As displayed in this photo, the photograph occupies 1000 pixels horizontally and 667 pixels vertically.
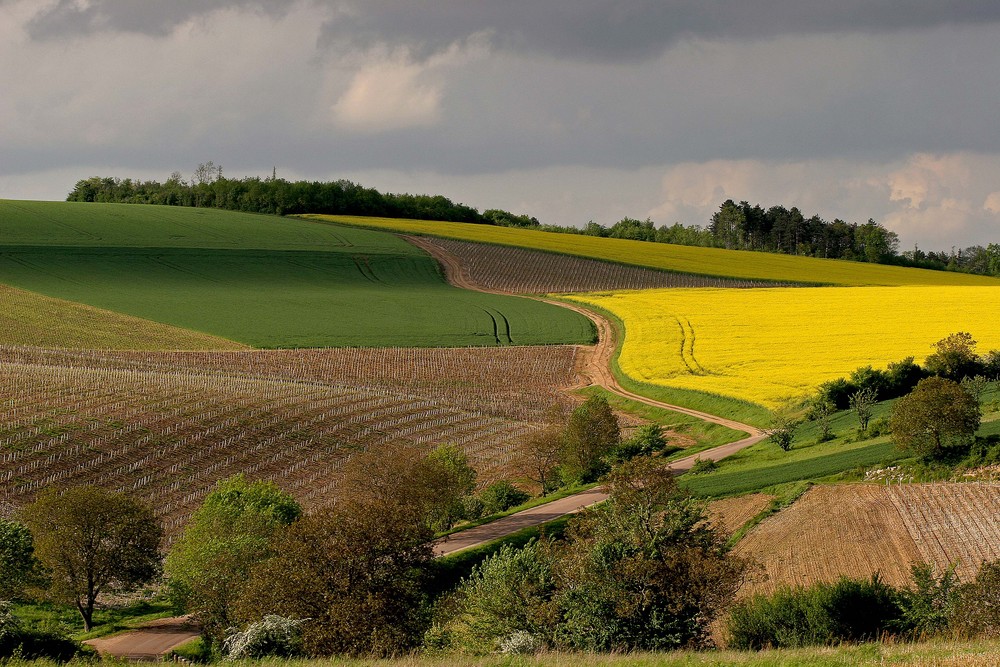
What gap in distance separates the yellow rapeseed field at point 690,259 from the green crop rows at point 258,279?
16817 millimetres

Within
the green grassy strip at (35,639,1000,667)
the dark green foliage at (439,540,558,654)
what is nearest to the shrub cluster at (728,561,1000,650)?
the dark green foliage at (439,540,558,654)

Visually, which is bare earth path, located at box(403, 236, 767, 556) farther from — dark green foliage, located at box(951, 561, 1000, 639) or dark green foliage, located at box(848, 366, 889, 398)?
dark green foliage, located at box(951, 561, 1000, 639)

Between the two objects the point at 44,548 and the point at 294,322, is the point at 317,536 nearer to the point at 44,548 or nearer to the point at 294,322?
the point at 44,548

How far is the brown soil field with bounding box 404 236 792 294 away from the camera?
129625mm

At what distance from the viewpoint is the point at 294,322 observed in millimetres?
100312

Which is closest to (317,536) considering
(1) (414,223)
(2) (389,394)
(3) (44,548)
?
(3) (44,548)

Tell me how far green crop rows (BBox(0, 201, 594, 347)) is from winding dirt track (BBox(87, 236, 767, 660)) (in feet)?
29.8

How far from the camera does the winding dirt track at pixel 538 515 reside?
36719 mm

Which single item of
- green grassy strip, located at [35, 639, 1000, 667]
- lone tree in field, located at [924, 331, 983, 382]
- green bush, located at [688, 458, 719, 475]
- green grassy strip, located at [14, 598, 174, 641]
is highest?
lone tree in field, located at [924, 331, 983, 382]

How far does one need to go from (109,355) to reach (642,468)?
62.8m

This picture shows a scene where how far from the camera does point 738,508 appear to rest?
4356 centimetres

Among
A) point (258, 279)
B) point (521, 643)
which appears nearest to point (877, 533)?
point (521, 643)

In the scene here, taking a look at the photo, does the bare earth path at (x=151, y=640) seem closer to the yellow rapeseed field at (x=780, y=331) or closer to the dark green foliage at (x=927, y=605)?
the dark green foliage at (x=927, y=605)

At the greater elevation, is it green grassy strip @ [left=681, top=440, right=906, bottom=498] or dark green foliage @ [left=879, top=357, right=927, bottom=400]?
dark green foliage @ [left=879, top=357, right=927, bottom=400]
